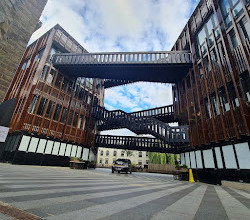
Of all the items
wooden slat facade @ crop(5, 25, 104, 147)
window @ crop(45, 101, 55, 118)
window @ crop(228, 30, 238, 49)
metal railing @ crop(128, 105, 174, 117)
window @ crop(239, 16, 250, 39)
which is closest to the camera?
window @ crop(239, 16, 250, 39)

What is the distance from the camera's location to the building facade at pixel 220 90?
10516mm

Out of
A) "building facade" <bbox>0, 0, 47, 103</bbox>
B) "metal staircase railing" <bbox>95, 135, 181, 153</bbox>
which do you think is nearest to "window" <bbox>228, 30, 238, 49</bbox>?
"metal staircase railing" <bbox>95, 135, 181, 153</bbox>

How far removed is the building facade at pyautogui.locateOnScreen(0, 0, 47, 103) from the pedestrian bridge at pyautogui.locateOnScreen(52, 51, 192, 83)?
14.6m

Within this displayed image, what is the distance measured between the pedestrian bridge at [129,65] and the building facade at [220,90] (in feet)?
6.51

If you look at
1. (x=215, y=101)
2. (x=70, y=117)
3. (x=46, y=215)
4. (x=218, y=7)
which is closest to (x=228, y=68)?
(x=215, y=101)

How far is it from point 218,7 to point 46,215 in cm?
1945

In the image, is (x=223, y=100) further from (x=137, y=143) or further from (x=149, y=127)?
(x=137, y=143)

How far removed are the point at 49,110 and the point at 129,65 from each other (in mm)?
12773

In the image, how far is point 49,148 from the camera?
19516mm

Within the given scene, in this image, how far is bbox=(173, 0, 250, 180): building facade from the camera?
10516 millimetres

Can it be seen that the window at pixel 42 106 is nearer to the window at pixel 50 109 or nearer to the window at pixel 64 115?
the window at pixel 50 109

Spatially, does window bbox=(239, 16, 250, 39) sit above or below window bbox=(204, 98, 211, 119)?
above

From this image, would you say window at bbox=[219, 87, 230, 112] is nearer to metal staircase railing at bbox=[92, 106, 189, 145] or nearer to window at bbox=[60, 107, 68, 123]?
metal staircase railing at bbox=[92, 106, 189, 145]

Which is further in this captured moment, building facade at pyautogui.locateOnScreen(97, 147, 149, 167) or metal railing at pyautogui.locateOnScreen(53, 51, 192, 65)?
building facade at pyautogui.locateOnScreen(97, 147, 149, 167)
